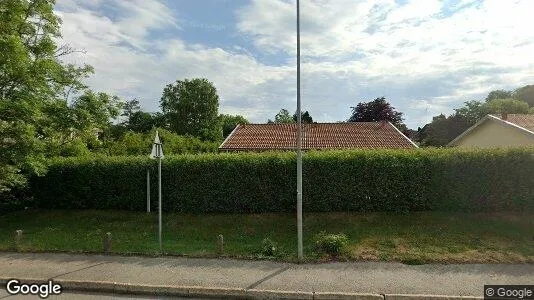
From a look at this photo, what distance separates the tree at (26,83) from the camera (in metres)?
10.6

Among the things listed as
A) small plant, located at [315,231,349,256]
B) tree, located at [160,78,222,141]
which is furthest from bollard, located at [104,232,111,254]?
tree, located at [160,78,222,141]

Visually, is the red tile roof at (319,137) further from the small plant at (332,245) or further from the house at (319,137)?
the small plant at (332,245)

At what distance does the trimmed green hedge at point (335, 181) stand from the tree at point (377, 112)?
108 feet

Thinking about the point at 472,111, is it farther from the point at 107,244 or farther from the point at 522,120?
the point at 107,244

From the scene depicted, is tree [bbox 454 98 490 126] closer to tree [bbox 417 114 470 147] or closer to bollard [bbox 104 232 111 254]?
tree [bbox 417 114 470 147]

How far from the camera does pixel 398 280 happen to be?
6855 mm

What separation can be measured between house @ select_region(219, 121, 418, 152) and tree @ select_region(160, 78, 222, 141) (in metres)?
26.6

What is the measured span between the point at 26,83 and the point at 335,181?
379 inches

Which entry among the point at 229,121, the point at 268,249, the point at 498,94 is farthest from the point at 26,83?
the point at 498,94

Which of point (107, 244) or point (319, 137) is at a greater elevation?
point (319, 137)

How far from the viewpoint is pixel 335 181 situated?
476 inches

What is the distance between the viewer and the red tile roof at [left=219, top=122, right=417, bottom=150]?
85.7 feet

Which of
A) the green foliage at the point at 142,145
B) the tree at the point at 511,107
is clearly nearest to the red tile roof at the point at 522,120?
the tree at the point at 511,107

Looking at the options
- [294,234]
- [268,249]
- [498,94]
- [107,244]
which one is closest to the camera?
[268,249]
